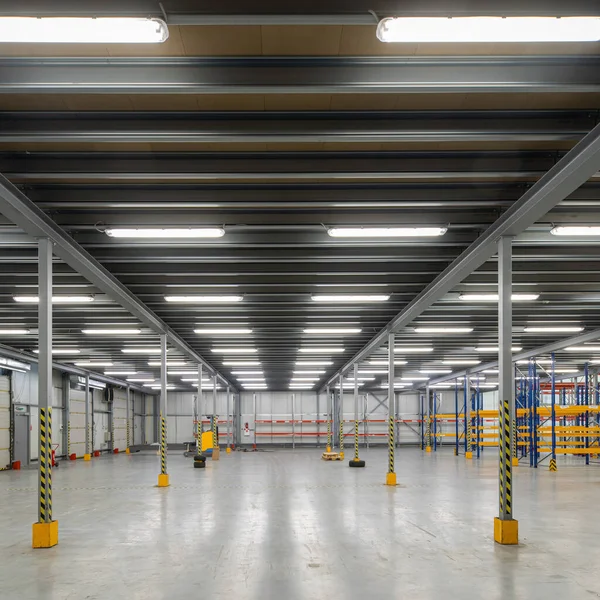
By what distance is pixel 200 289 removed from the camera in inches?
Answer: 670

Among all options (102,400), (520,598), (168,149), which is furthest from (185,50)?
(102,400)

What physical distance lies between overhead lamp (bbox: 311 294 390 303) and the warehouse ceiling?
141cm

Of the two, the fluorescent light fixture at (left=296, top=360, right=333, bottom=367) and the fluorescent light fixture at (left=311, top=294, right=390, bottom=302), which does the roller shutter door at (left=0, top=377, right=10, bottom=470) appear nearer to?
the fluorescent light fixture at (left=296, top=360, right=333, bottom=367)

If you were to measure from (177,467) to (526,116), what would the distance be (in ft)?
85.8

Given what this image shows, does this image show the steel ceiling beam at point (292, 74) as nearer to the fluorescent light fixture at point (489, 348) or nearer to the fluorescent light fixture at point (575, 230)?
the fluorescent light fixture at point (575, 230)

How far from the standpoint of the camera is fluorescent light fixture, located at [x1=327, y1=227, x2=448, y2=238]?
11.5 m

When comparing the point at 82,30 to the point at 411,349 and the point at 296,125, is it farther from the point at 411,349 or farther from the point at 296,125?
the point at 411,349

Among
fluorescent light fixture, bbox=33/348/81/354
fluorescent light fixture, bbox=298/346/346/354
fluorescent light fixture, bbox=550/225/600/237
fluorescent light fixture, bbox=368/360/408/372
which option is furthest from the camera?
fluorescent light fixture, bbox=368/360/408/372

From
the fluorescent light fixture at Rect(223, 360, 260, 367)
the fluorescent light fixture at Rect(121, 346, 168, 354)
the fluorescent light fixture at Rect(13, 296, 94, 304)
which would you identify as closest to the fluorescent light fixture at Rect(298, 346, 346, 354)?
the fluorescent light fixture at Rect(223, 360, 260, 367)

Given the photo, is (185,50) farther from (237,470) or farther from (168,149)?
(237,470)

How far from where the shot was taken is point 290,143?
8.67 meters

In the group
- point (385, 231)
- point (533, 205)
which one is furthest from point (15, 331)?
point (533, 205)

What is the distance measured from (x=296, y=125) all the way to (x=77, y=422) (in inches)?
1446

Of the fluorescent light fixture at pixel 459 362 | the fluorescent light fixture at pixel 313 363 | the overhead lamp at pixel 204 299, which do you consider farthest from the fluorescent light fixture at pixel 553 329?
the fluorescent light fixture at pixel 313 363
